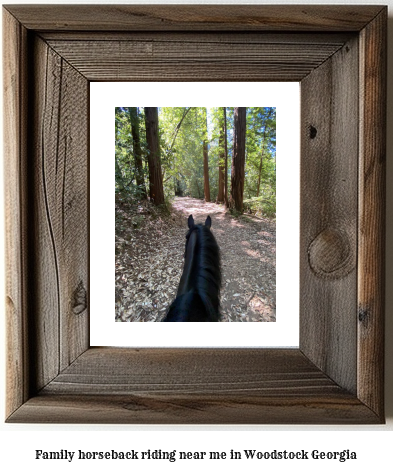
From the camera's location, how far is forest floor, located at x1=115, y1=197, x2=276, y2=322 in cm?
55

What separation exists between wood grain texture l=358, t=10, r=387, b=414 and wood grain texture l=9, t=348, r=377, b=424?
0.04 metres

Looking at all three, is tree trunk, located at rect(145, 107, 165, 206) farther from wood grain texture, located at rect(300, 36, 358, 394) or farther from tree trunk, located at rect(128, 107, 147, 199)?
wood grain texture, located at rect(300, 36, 358, 394)

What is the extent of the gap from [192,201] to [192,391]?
0.26 meters

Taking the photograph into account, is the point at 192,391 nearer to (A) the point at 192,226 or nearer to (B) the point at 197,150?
(A) the point at 192,226

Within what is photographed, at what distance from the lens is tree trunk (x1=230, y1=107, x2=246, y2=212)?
1.78 feet

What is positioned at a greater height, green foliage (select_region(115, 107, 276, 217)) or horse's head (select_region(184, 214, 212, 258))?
green foliage (select_region(115, 107, 276, 217))

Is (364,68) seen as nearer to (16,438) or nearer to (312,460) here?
(312,460)

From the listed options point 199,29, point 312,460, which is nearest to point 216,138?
point 199,29

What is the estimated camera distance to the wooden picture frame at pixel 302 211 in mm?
514

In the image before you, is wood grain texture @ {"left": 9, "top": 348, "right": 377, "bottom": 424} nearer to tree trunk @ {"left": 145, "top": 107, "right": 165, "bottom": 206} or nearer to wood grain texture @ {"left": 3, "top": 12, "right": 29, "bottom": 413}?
wood grain texture @ {"left": 3, "top": 12, "right": 29, "bottom": 413}

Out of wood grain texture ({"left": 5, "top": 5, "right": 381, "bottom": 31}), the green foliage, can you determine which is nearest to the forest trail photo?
the green foliage

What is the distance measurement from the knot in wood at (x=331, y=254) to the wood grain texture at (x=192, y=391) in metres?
0.12

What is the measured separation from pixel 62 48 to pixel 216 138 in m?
0.24

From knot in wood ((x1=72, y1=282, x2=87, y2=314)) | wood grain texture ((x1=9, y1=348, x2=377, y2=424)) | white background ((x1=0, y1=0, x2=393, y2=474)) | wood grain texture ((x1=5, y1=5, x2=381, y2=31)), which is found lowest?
white background ((x1=0, y1=0, x2=393, y2=474))
